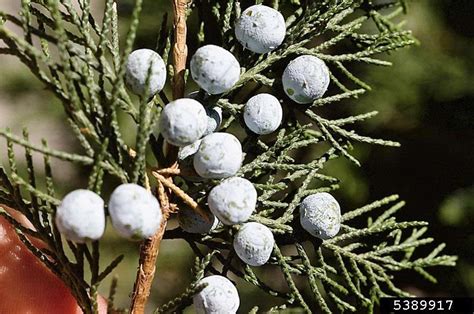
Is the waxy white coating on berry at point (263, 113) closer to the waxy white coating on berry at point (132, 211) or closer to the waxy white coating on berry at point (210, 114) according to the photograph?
the waxy white coating on berry at point (210, 114)

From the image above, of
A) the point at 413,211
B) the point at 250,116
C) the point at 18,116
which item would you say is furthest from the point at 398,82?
the point at 18,116

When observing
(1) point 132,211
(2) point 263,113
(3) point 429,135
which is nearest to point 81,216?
(1) point 132,211

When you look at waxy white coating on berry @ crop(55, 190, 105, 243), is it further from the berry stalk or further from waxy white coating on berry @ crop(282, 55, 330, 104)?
waxy white coating on berry @ crop(282, 55, 330, 104)

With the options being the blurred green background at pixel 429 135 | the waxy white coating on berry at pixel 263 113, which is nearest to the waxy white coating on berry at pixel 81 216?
the waxy white coating on berry at pixel 263 113

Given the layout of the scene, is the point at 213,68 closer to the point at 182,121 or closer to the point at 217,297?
the point at 182,121

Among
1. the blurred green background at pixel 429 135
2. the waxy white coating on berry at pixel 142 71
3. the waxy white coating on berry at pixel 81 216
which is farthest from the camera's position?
the blurred green background at pixel 429 135

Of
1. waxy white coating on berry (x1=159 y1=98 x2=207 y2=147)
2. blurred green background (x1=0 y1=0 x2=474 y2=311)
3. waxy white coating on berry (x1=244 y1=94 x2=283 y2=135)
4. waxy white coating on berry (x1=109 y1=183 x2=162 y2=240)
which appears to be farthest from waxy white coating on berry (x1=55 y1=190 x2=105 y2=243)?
blurred green background (x1=0 y1=0 x2=474 y2=311)

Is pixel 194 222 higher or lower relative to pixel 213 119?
lower
